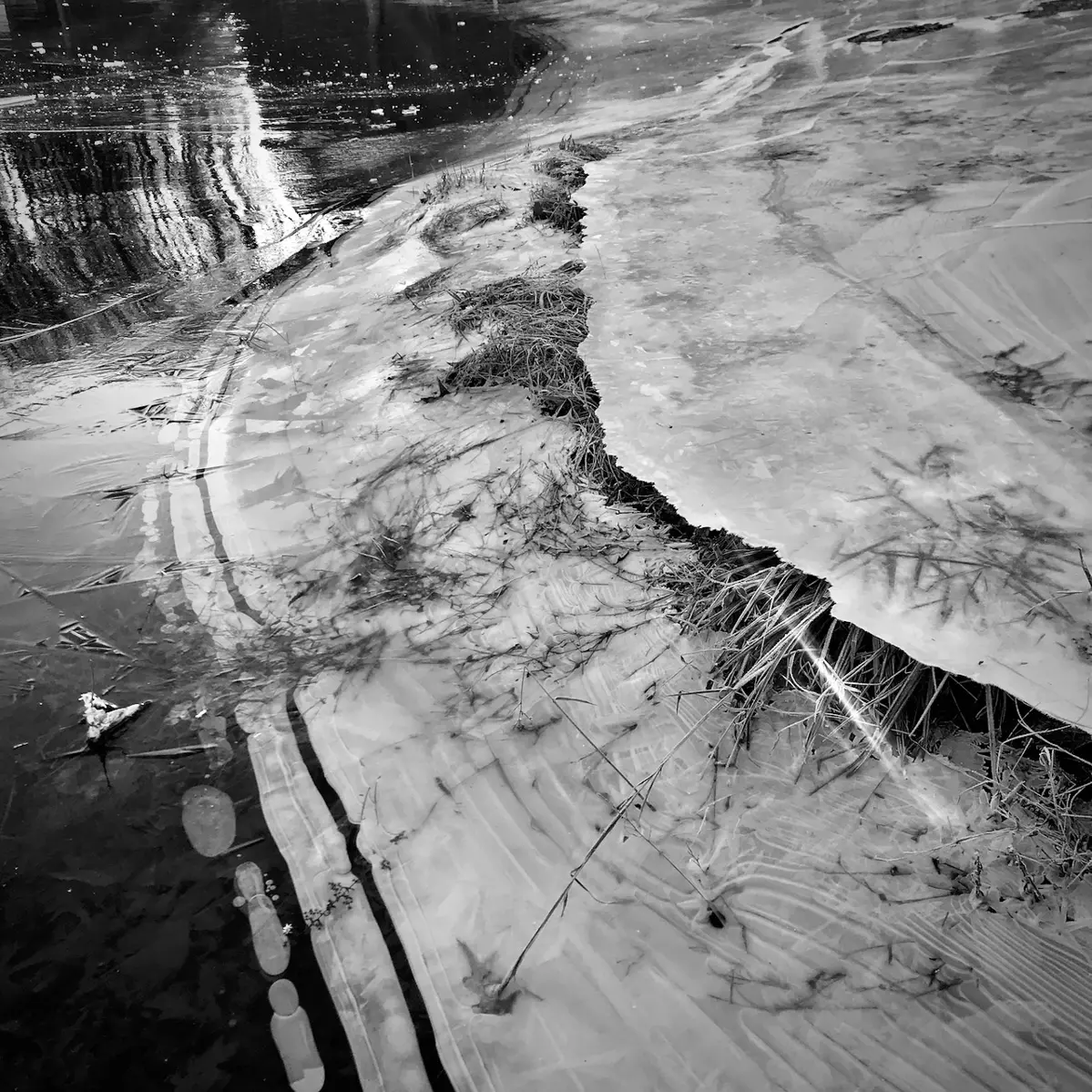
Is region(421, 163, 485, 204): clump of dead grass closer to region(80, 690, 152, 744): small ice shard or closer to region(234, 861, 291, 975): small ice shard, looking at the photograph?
region(80, 690, 152, 744): small ice shard

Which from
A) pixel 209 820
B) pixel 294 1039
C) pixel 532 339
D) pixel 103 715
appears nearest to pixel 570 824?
pixel 294 1039

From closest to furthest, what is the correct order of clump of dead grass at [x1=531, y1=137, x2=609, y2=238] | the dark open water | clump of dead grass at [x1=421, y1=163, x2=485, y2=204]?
the dark open water → clump of dead grass at [x1=531, y1=137, x2=609, y2=238] → clump of dead grass at [x1=421, y1=163, x2=485, y2=204]

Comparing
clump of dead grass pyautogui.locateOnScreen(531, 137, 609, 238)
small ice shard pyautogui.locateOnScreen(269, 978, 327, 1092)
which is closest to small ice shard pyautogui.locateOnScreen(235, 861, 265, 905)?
small ice shard pyautogui.locateOnScreen(269, 978, 327, 1092)

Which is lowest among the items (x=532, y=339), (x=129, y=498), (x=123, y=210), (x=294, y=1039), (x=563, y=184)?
(x=294, y=1039)

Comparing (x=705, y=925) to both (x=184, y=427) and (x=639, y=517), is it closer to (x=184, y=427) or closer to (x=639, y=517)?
(x=639, y=517)

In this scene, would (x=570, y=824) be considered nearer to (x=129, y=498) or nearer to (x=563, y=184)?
(x=129, y=498)

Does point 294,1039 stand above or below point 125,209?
below

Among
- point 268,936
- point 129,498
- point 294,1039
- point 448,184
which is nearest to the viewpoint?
point 294,1039
